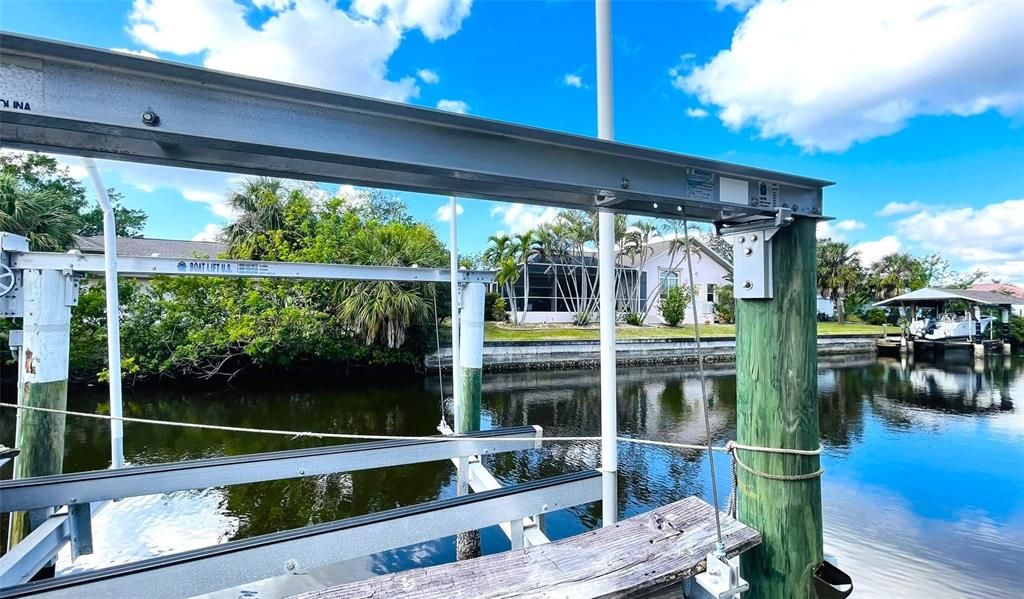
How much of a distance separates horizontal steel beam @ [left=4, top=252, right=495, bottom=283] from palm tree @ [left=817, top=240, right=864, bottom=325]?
33.9 m

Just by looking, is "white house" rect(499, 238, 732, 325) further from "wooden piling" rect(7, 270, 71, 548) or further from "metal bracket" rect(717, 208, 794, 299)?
"metal bracket" rect(717, 208, 794, 299)

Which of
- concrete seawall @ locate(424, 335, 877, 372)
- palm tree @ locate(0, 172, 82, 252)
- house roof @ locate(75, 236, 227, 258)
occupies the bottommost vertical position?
concrete seawall @ locate(424, 335, 877, 372)

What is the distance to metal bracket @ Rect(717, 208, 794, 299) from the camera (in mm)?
1809

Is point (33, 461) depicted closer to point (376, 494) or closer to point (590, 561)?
point (376, 494)

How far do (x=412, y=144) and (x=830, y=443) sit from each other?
30.5ft

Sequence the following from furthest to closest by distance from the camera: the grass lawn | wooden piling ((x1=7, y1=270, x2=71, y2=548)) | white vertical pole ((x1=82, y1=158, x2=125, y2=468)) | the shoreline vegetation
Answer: the grass lawn < the shoreline vegetation < white vertical pole ((x1=82, y1=158, x2=125, y2=468)) < wooden piling ((x1=7, y1=270, x2=71, y2=548))

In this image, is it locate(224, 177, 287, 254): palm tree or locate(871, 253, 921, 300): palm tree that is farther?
locate(871, 253, 921, 300): palm tree

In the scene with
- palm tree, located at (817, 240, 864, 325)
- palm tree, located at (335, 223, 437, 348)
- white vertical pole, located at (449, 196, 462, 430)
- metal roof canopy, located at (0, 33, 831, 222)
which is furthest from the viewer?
palm tree, located at (817, 240, 864, 325)

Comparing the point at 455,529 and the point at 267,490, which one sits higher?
the point at 455,529

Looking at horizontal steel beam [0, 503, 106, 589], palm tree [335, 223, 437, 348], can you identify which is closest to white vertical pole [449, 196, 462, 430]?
horizontal steel beam [0, 503, 106, 589]

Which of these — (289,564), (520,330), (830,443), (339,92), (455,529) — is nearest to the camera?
(339,92)

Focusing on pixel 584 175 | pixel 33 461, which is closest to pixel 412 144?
pixel 584 175

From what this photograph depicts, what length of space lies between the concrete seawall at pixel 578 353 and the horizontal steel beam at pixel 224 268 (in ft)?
28.4

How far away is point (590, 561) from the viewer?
5.16 ft
